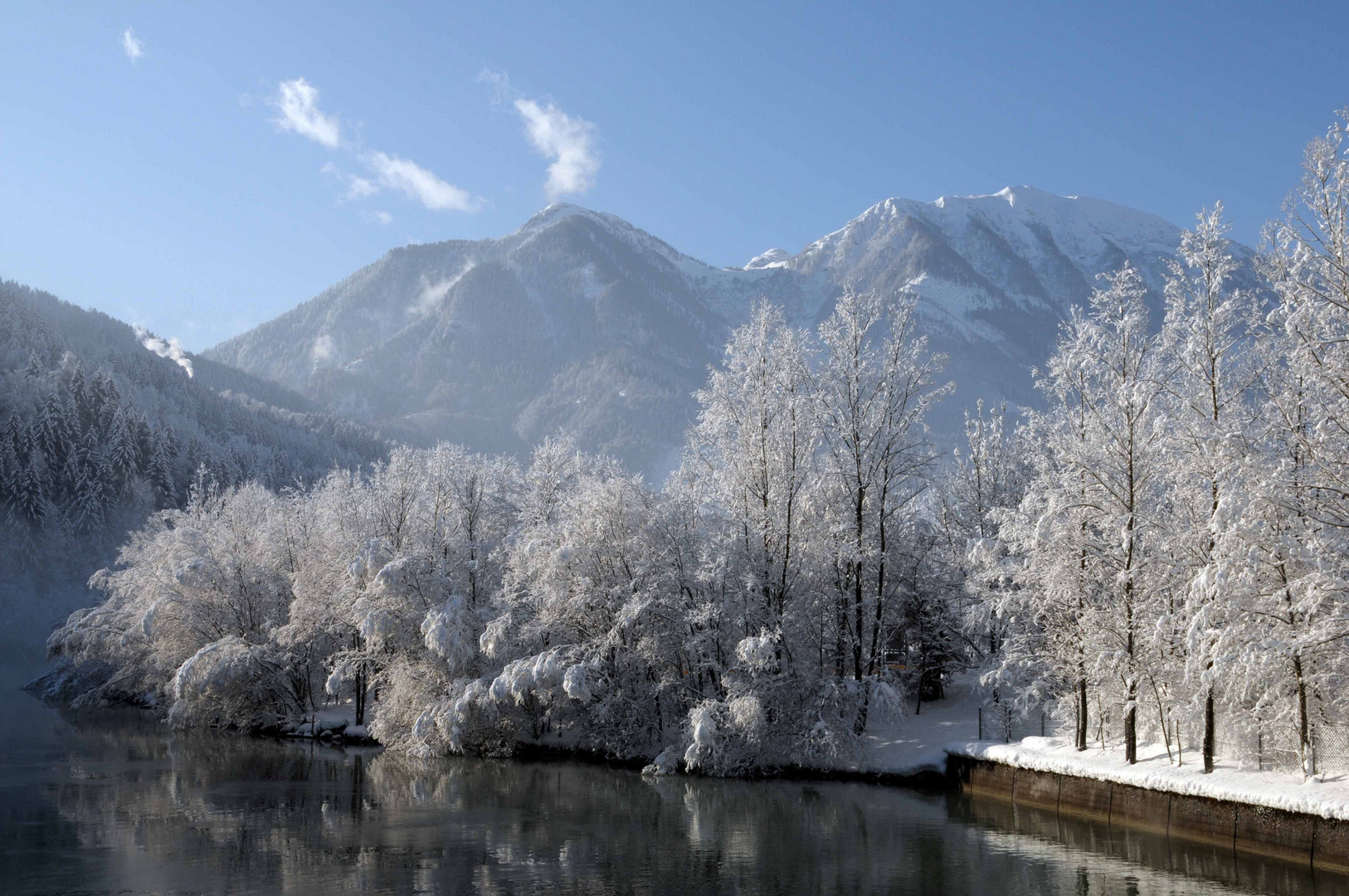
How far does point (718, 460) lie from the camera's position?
37938 mm

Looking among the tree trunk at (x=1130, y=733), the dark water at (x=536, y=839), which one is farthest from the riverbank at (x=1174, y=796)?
the dark water at (x=536, y=839)

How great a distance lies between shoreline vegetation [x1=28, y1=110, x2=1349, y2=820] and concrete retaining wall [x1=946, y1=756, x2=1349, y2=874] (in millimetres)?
1469

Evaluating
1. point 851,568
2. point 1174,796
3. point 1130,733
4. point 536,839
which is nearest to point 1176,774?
point 1174,796

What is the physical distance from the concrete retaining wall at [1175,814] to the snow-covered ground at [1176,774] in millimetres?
178

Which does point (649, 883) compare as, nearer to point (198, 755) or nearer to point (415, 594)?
point (415, 594)

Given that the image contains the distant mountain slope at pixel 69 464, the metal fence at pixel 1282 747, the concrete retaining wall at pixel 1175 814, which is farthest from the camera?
the distant mountain slope at pixel 69 464

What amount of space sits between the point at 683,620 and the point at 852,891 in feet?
59.9

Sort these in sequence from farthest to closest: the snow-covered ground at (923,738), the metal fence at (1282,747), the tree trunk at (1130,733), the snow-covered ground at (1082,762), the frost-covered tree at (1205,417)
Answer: the snow-covered ground at (923,738), the tree trunk at (1130,733), the frost-covered tree at (1205,417), the metal fence at (1282,747), the snow-covered ground at (1082,762)

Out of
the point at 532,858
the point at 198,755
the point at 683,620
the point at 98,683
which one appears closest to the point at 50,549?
the point at 98,683

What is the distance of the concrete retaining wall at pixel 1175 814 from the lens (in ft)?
64.0

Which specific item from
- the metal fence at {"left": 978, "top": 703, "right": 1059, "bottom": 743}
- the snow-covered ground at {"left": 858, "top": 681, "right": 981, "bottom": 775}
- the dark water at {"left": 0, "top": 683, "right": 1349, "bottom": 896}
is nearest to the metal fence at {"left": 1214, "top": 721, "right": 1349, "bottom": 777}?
the dark water at {"left": 0, "top": 683, "right": 1349, "bottom": 896}

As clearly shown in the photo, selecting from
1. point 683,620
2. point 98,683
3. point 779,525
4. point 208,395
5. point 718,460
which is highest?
point 208,395

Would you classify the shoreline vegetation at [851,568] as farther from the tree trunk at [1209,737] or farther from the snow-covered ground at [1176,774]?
the snow-covered ground at [1176,774]

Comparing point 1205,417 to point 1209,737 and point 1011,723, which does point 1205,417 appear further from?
point 1011,723
